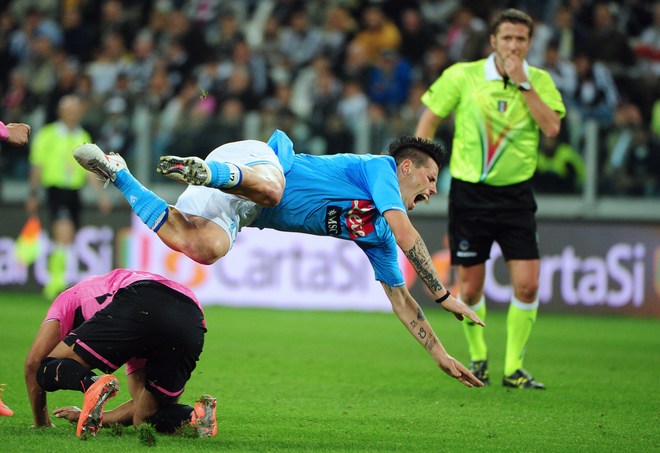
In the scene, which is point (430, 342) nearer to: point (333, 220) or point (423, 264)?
point (423, 264)

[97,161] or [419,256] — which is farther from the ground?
[97,161]

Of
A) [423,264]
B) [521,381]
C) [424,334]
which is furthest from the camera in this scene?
[521,381]

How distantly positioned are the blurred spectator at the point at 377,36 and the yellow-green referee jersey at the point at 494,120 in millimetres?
8654

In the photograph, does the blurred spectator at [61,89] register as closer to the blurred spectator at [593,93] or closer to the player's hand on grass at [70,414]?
the blurred spectator at [593,93]

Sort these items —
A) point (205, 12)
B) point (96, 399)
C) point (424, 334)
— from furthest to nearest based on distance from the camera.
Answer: point (205, 12)
point (424, 334)
point (96, 399)

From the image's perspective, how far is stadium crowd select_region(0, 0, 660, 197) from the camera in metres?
15.0

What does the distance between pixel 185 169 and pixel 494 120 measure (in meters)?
3.53

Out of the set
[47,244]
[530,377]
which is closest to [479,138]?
[530,377]

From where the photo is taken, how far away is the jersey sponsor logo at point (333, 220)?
21.8 feet

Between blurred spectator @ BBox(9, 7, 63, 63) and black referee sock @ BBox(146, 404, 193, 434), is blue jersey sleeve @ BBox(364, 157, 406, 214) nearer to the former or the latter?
black referee sock @ BBox(146, 404, 193, 434)

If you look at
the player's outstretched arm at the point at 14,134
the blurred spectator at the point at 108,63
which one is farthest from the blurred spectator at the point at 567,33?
the player's outstretched arm at the point at 14,134

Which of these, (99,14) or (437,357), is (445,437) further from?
(99,14)

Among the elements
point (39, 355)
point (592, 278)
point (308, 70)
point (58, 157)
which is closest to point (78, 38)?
point (308, 70)

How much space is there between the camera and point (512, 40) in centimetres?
845
